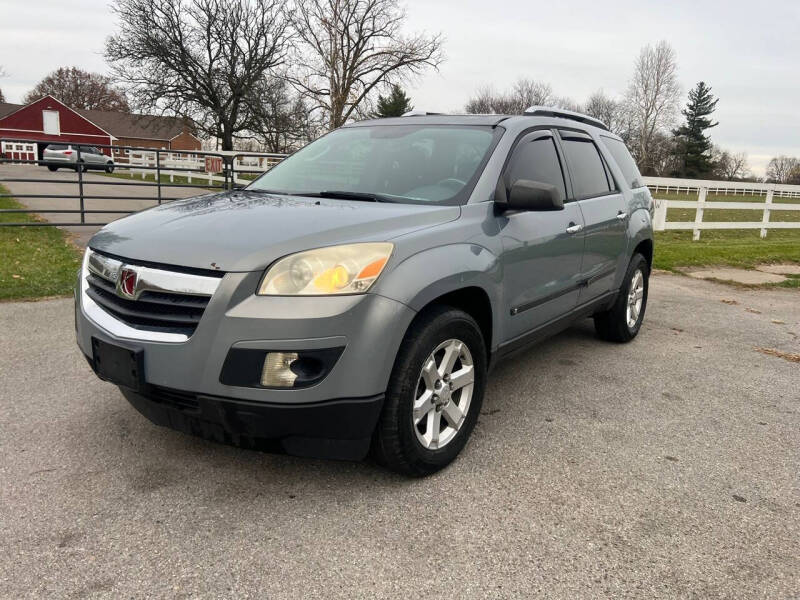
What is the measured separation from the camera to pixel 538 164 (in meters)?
3.84

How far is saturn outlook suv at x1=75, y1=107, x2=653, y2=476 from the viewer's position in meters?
2.38

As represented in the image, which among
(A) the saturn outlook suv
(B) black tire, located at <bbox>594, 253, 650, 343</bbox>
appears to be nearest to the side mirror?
(A) the saturn outlook suv

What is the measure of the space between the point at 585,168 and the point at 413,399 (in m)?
2.62

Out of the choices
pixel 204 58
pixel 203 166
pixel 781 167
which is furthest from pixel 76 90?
pixel 781 167

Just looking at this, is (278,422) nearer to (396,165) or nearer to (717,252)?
(396,165)

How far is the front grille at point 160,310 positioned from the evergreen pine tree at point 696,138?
74.6 metres

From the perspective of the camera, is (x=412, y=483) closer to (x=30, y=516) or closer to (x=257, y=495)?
(x=257, y=495)

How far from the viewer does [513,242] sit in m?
3.32

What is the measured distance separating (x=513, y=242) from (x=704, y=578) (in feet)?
5.77

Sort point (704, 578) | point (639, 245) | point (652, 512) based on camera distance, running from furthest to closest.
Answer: point (639, 245)
point (652, 512)
point (704, 578)

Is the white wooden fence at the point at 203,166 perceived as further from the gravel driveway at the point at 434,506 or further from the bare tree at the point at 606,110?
the bare tree at the point at 606,110

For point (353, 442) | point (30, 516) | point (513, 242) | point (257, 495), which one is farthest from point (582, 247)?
point (30, 516)

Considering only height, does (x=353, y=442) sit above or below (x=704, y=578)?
above

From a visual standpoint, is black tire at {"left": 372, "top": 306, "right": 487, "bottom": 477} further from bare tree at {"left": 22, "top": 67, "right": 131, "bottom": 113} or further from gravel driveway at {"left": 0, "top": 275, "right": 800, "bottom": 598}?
bare tree at {"left": 22, "top": 67, "right": 131, "bottom": 113}
